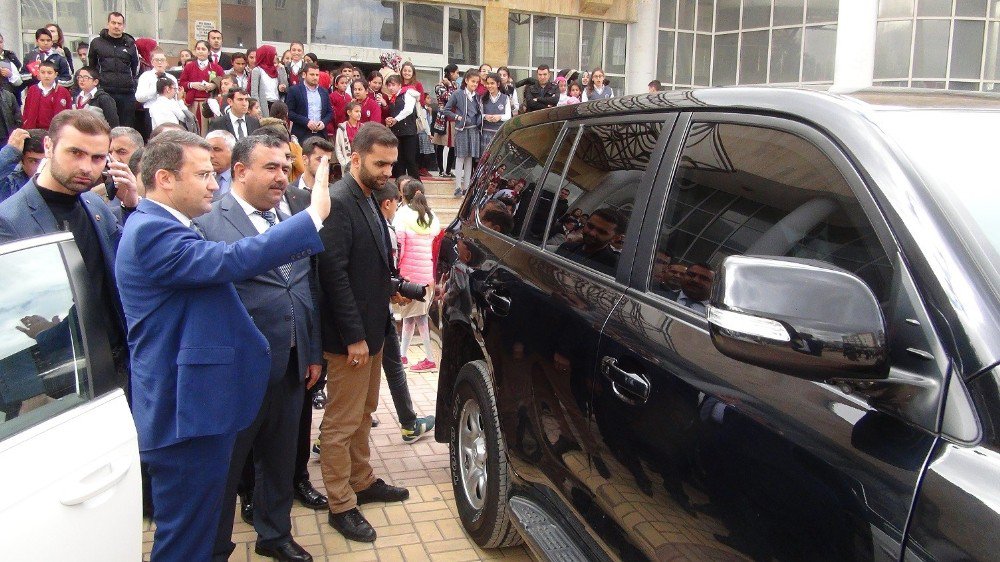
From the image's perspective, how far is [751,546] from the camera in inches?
68.3

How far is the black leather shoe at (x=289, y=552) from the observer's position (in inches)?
145

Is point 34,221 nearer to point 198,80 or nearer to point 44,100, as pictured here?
point 44,100

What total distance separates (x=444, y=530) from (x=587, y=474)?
1766mm

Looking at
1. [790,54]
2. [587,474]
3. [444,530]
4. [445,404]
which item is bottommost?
[444,530]

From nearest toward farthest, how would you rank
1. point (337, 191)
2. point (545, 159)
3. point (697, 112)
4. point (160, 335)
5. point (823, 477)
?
point (823, 477)
point (697, 112)
point (160, 335)
point (545, 159)
point (337, 191)

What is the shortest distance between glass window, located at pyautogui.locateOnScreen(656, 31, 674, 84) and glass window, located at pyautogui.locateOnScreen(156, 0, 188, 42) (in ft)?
40.0

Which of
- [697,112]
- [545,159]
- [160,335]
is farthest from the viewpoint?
[545,159]

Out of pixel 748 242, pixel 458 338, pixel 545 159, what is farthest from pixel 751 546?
pixel 458 338

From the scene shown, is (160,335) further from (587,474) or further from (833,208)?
(833,208)

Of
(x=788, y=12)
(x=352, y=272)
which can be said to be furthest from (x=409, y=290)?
(x=788, y=12)

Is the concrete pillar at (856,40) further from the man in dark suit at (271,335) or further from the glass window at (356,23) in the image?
the man in dark suit at (271,335)

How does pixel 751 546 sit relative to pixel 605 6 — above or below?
below

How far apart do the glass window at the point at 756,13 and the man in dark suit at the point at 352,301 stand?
67.0ft

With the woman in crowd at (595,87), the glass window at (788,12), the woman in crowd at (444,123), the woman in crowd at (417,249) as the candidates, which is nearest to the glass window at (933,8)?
the glass window at (788,12)
